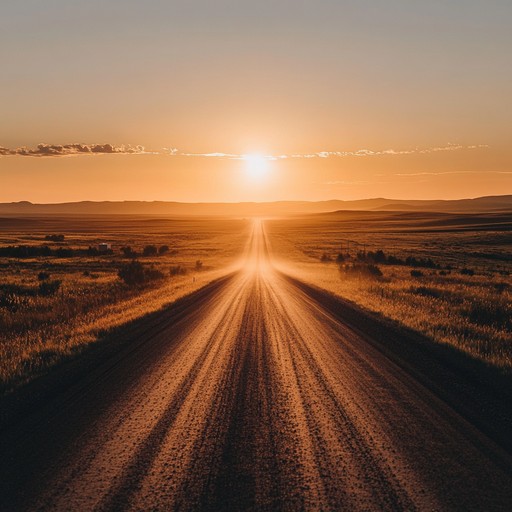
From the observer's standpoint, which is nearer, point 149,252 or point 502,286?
point 502,286

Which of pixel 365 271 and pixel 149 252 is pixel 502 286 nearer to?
pixel 365 271

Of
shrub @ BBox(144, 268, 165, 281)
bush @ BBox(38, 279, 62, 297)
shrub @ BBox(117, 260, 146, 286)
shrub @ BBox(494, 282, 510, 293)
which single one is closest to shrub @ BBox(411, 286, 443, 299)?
shrub @ BBox(494, 282, 510, 293)

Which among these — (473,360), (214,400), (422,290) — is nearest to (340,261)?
(422,290)

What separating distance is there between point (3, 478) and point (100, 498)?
1.29 meters

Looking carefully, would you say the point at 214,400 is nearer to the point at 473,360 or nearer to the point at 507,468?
the point at 507,468

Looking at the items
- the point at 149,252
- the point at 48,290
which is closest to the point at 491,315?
the point at 48,290

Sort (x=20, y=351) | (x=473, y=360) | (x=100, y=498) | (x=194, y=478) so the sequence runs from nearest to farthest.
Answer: (x=100, y=498)
(x=194, y=478)
(x=473, y=360)
(x=20, y=351)

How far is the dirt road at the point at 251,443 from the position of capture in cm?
436

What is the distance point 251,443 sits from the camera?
5.46 metres

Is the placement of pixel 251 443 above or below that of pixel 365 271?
above

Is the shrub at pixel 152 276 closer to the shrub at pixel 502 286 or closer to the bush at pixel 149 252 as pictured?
the shrub at pixel 502 286

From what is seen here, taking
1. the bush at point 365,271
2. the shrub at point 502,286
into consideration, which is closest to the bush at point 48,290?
the bush at point 365,271

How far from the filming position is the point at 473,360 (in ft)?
31.2

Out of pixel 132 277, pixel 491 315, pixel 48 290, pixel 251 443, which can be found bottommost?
pixel 48 290
